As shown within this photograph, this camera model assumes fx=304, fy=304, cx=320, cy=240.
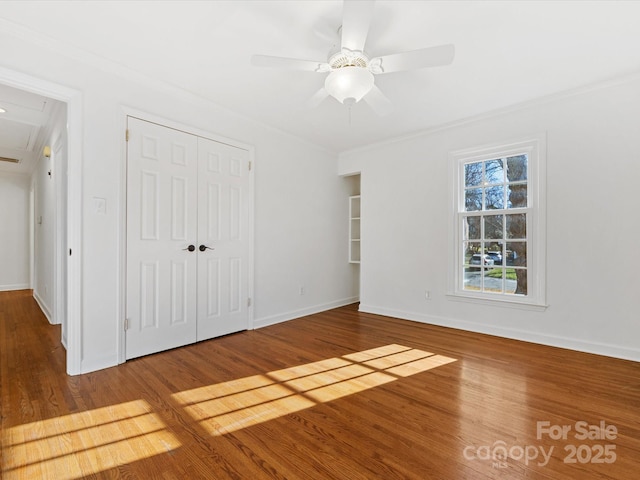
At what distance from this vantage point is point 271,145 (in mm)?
4000

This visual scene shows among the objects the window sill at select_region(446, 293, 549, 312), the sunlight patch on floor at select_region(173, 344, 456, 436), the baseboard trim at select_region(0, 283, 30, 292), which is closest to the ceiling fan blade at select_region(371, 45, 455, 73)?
the sunlight patch on floor at select_region(173, 344, 456, 436)

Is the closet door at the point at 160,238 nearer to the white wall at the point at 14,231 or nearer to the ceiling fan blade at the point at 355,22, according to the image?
the ceiling fan blade at the point at 355,22

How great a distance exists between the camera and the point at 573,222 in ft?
10.0

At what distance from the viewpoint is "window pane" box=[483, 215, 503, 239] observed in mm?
3582

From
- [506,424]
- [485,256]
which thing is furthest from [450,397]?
[485,256]

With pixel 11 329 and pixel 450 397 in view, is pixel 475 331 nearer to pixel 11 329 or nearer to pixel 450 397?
pixel 450 397

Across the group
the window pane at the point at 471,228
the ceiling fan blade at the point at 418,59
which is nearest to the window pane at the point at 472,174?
the window pane at the point at 471,228

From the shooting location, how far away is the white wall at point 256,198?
97.8 inches

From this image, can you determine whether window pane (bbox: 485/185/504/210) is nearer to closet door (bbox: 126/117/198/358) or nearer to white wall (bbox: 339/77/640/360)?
white wall (bbox: 339/77/640/360)

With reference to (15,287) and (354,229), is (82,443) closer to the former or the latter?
(354,229)

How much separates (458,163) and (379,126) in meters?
1.11

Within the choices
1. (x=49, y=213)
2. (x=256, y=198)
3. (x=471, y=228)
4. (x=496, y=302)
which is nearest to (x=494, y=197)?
(x=471, y=228)

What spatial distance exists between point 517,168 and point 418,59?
225 centimetres

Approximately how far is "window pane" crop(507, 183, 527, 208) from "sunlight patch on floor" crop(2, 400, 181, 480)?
3.81 m
